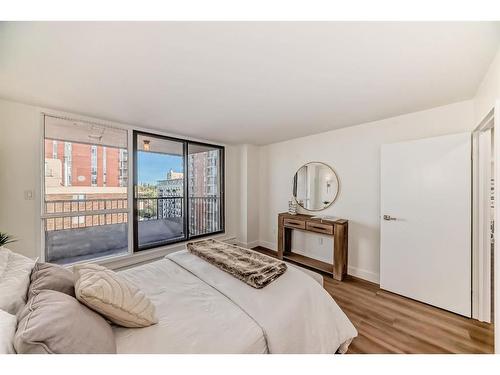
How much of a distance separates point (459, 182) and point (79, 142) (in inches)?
178

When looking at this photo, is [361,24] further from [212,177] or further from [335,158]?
[212,177]

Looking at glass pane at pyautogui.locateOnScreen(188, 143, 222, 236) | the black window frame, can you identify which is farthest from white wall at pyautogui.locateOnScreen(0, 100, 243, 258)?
glass pane at pyautogui.locateOnScreen(188, 143, 222, 236)

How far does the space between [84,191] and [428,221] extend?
4.27 metres

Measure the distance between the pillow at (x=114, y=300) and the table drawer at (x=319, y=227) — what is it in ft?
8.04

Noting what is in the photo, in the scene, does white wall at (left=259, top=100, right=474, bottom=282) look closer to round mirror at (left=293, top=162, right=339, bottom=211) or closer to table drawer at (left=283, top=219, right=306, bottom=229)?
round mirror at (left=293, top=162, right=339, bottom=211)

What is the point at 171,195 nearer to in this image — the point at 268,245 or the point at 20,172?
the point at 20,172

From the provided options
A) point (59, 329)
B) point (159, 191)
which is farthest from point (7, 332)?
point (159, 191)

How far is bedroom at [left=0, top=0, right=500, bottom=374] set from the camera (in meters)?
1.11

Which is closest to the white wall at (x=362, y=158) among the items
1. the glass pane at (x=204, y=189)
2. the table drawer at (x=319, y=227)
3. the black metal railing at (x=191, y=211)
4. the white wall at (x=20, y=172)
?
the table drawer at (x=319, y=227)

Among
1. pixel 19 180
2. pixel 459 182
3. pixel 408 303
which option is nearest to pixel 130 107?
pixel 19 180

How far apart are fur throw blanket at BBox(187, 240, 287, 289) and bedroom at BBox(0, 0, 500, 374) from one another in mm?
22

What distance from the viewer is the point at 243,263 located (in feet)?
5.69

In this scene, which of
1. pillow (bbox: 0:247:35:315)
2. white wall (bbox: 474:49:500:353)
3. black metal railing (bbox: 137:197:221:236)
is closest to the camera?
pillow (bbox: 0:247:35:315)

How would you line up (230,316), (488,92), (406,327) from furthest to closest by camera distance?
(406,327)
(488,92)
(230,316)
